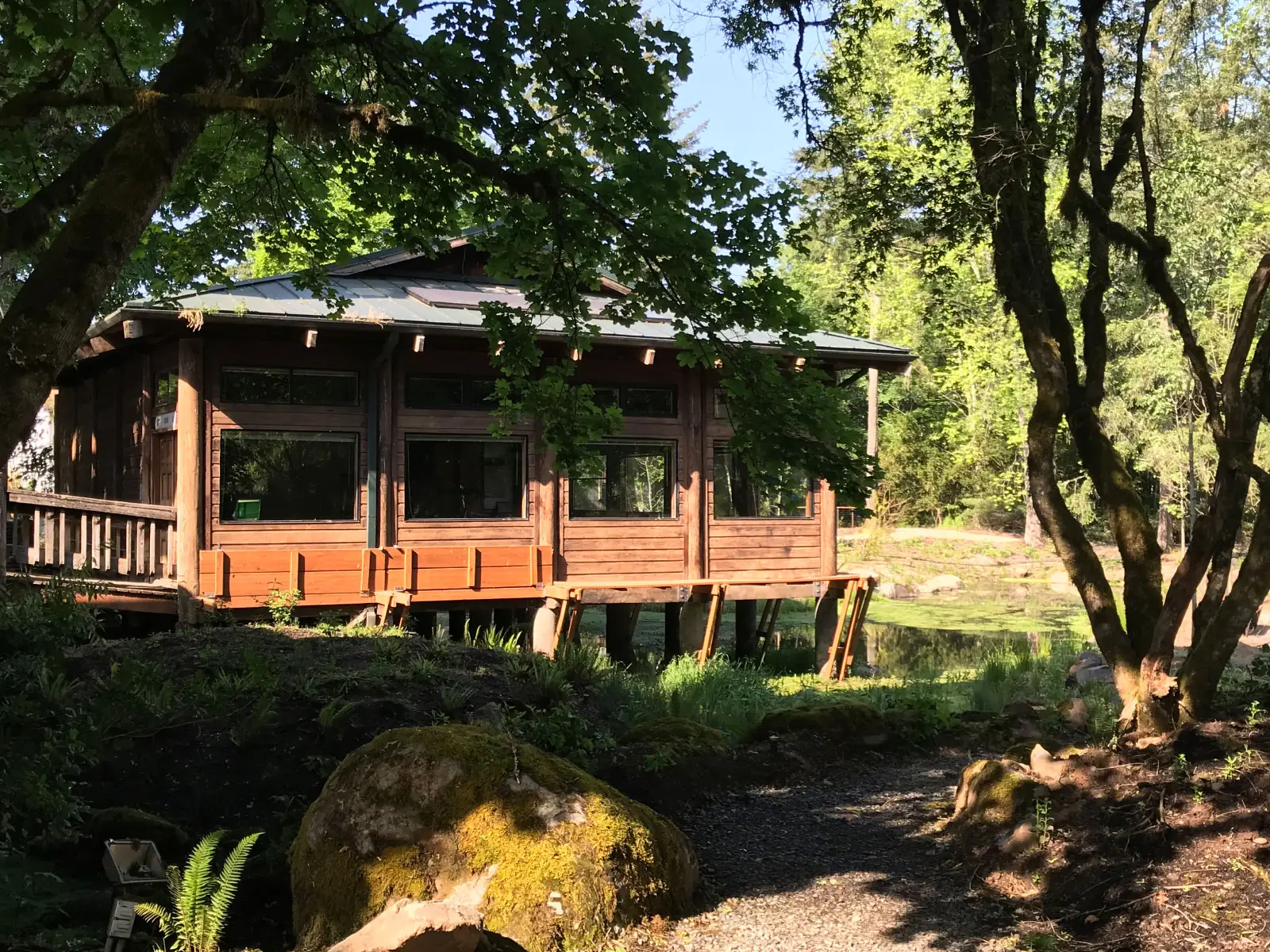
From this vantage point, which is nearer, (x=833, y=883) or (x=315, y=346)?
(x=833, y=883)

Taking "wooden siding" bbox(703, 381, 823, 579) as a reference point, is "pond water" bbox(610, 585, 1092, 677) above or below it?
below

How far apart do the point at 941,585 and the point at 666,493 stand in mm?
16605

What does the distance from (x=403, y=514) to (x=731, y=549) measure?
15.6ft

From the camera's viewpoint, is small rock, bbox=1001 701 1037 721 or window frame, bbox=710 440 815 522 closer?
small rock, bbox=1001 701 1037 721

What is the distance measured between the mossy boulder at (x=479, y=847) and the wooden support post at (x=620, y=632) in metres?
11.8

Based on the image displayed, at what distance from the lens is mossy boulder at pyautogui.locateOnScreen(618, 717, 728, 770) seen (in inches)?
286

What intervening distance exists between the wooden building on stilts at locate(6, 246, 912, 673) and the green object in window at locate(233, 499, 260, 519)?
21 mm

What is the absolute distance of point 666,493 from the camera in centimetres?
1548

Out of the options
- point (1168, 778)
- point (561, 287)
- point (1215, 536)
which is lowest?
point (1168, 778)

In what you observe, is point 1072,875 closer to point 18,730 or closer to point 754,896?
point 754,896

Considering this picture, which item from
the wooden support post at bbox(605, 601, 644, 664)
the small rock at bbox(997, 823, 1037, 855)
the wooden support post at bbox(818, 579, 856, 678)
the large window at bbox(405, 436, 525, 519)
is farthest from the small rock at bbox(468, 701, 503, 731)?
the wooden support post at bbox(818, 579, 856, 678)

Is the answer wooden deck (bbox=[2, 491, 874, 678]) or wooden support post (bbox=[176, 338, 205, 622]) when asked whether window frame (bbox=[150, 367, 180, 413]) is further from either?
wooden deck (bbox=[2, 491, 874, 678])

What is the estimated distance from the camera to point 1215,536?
5.64m

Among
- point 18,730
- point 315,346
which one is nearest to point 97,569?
point 315,346
